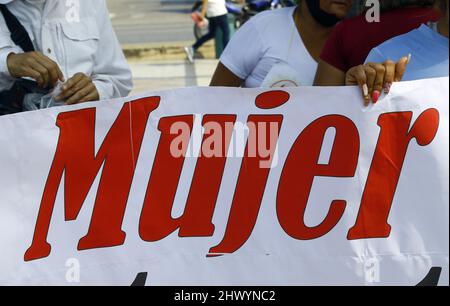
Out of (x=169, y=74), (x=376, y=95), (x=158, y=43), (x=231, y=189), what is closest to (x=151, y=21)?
(x=158, y=43)

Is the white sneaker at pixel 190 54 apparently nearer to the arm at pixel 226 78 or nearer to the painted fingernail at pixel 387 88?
the arm at pixel 226 78

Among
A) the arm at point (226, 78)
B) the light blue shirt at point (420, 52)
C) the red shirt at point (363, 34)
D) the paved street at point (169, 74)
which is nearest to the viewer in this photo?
the light blue shirt at point (420, 52)

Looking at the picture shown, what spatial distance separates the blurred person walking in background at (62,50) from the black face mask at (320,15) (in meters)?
0.80

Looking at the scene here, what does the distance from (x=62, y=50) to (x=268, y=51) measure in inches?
33.0

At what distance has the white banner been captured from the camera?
2.93 metres

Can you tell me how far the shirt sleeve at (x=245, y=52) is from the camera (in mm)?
3691

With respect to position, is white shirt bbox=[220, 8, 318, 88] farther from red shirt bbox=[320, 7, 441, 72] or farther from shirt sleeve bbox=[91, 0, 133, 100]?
shirt sleeve bbox=[91, 0, 133, 100]

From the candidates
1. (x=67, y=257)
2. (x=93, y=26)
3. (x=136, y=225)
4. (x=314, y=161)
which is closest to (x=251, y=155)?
(x=314, y=161)

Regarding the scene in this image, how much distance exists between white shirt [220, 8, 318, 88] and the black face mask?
0.11 m

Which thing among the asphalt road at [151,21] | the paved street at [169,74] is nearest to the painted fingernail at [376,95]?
the paved street at [169,74]
